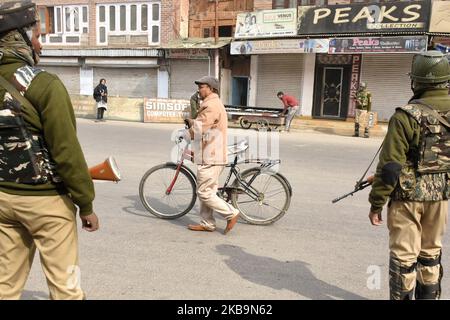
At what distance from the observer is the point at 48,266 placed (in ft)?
7.36

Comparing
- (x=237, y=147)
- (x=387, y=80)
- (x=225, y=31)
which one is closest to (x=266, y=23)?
(x=225, y=31)

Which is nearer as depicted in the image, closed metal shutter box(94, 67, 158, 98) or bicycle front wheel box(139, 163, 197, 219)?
bicycle front wheel box(139, 163, 197, 219)

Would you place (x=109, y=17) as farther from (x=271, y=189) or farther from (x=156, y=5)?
(x=271, y=189)

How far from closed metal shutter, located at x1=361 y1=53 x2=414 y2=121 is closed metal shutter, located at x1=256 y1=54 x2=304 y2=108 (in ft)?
9.82

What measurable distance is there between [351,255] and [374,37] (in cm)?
1478

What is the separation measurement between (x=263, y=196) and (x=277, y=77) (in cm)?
A: 1603

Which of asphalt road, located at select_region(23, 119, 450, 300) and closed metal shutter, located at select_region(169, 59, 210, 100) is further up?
closed metal shutter, located at select_region(169, 59, 210, 100)

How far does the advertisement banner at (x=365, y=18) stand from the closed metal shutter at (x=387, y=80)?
1653mm

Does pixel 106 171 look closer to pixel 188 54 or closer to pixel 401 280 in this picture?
pixel 401 280

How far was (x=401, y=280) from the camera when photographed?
9.03 feet

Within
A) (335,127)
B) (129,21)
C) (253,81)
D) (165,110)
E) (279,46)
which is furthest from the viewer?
(129,21)

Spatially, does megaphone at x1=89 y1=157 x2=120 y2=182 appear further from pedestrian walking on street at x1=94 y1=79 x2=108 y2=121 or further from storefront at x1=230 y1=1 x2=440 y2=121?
storefront at x1=230 y1=1 x2=440 y2=121

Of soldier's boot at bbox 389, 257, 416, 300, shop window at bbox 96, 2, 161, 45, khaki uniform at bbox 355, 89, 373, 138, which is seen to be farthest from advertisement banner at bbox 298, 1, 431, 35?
soldier's boot at bbox 389, 257, 416, 300

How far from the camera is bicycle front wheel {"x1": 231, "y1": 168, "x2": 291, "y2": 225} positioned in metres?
5.05
